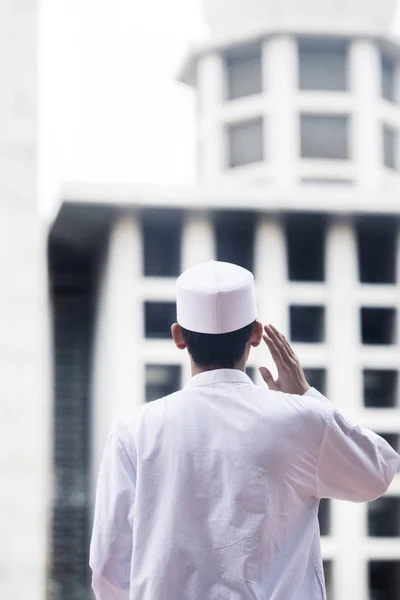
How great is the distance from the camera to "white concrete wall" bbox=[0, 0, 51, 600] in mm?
13188

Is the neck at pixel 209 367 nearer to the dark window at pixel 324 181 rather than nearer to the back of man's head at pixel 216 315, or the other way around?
the back of man's head at pixel 216 315

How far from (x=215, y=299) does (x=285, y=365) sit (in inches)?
4.5

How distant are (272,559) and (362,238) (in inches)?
574

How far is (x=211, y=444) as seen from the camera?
106 cm

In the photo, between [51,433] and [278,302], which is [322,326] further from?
[51,433]

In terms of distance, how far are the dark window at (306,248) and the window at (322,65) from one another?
423 centimetres

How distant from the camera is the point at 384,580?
14.8 meters

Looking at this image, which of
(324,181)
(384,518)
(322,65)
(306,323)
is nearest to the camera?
(384,518)

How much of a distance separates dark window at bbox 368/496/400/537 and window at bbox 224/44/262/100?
25.8 ft

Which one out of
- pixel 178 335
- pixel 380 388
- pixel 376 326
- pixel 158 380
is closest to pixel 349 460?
pixel 178 335

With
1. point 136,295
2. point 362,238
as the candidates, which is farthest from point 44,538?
point 362,238

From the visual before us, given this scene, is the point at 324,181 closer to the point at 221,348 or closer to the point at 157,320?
the point at 157,320

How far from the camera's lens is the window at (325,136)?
18469 millimetres

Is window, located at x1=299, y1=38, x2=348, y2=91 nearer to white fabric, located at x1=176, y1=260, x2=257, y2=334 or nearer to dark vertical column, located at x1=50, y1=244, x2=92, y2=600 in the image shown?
dark vertical column, located at x1=50, y1=244, x2=92, y2=600
